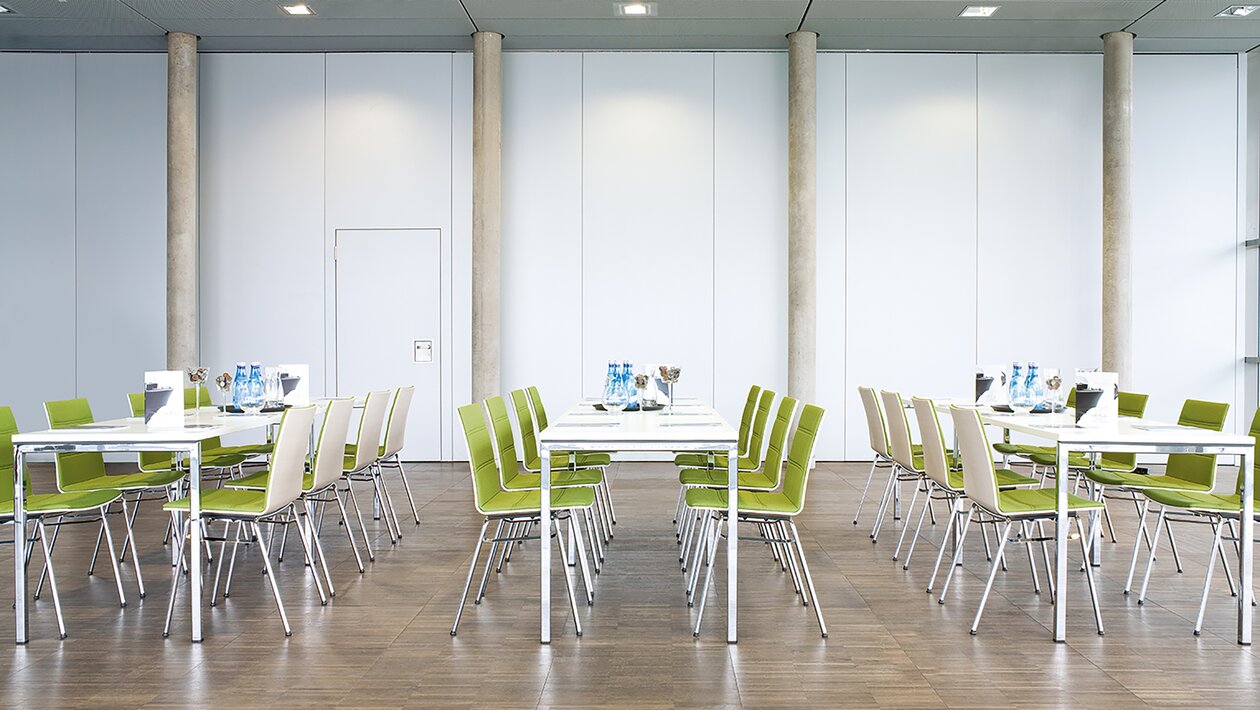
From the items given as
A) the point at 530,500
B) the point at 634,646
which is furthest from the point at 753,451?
the point at 634,646

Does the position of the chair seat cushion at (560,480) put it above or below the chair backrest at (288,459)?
below

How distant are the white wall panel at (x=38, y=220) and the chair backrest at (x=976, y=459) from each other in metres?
8.61

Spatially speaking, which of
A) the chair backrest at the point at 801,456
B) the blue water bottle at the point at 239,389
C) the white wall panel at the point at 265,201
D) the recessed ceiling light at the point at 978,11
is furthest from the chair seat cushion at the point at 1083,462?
the white wall panel at the point at 265,201

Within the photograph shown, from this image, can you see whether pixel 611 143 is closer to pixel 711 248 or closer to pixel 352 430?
pixel 711 248

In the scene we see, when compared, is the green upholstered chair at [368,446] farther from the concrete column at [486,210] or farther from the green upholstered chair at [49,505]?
the concrete column at [486,210]

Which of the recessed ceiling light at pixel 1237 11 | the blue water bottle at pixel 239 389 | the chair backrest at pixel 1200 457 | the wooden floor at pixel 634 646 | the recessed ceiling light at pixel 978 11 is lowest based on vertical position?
the wooden floor at pixel 634 646

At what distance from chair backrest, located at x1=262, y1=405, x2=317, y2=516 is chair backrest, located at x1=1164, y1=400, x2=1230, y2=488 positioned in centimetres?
429

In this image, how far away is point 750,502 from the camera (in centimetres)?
389

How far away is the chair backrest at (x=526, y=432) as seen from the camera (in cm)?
502

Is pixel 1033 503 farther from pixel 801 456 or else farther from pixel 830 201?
pixel 830 201

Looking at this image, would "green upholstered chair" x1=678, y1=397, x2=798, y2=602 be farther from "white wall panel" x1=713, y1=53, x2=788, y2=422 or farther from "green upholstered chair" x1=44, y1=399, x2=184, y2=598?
"white wall panel" x1=713, y1=53, x2=788, y2=422

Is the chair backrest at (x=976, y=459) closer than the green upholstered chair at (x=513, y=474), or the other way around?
the chair backrest at (x=976, y=459)

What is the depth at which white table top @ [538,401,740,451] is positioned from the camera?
11.8 ft

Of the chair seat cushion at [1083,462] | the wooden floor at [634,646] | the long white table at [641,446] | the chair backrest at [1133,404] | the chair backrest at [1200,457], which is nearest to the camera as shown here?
the wooden floor at [634,646]
